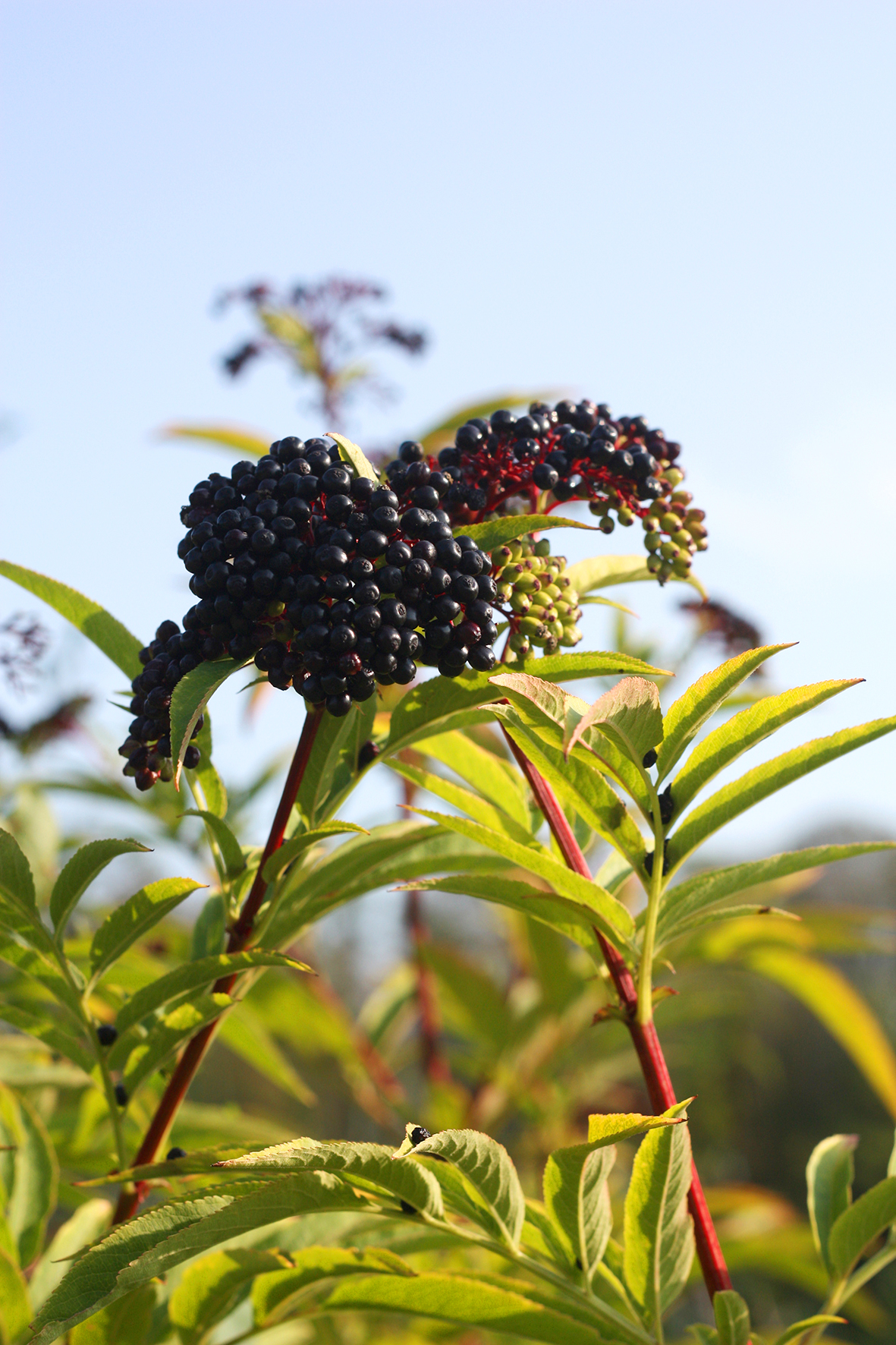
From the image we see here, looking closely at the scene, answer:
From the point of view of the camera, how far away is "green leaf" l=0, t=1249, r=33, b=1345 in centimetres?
94

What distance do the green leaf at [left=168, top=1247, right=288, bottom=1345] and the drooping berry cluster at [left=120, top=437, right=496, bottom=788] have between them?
0.46 m

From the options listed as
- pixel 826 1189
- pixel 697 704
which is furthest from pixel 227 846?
pixel 826 1189

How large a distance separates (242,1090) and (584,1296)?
472 inches

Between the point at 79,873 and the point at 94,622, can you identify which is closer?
the point at 79,873

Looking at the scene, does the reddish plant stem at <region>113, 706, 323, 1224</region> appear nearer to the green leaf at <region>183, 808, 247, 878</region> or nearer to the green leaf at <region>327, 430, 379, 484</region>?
the green leaf at <region>183, 808, 247, 878</region>

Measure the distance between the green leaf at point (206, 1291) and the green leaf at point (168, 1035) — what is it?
172mm

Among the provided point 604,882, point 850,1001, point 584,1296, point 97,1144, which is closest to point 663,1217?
point 584,1296

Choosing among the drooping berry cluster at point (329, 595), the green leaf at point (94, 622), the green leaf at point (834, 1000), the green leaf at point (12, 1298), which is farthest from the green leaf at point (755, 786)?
the green leaf at point (834, 1000)

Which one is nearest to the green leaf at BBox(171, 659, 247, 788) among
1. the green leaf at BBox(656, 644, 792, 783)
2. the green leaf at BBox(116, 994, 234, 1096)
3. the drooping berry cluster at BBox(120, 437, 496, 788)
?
the drooping berry cluster at BBox(120, 437, 496, 788)

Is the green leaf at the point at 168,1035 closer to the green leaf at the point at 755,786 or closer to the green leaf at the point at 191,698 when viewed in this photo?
the green leaf at the point at 191,698

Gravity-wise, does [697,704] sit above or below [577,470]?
below

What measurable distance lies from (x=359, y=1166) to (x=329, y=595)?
41 cm

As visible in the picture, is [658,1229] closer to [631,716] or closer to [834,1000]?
[631,716]

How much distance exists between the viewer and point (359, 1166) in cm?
67
